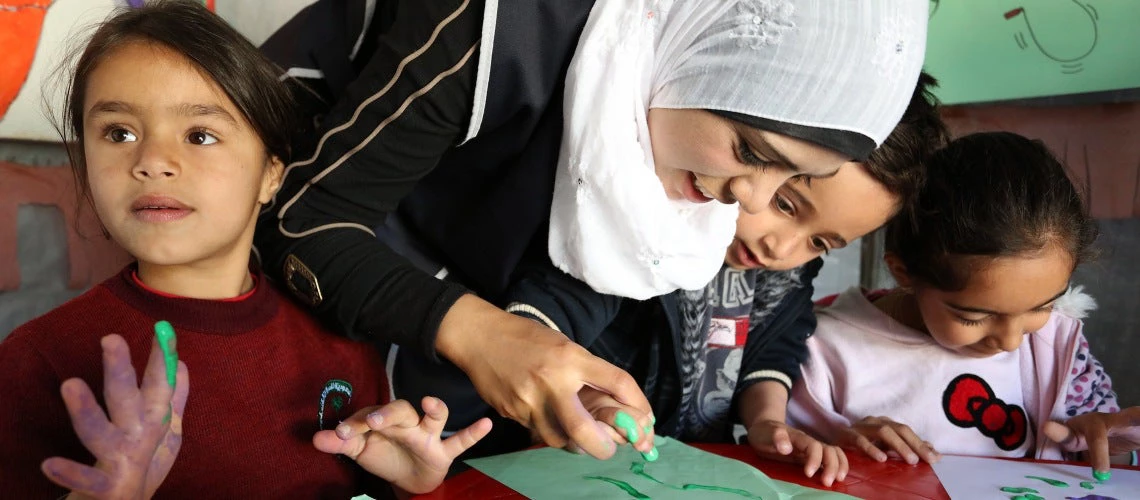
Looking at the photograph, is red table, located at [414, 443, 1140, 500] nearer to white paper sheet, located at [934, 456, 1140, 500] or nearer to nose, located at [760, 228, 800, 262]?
white paper sheet, located at [934, 456, 1140, 500]

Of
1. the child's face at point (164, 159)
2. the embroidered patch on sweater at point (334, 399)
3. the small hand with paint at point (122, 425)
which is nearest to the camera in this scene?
the small hand with paint at point (122, 425)

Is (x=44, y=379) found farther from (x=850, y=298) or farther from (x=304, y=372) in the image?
(x=850, y=298)

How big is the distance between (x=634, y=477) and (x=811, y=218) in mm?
458

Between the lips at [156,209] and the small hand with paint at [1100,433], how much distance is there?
104 centimetres

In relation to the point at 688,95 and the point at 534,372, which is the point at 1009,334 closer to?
the point at 688,95

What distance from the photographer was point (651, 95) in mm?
929

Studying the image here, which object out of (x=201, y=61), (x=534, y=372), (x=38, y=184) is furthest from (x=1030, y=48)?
(x=38, y=184)

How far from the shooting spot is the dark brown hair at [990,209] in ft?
3.69

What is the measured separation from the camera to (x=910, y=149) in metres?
1.11

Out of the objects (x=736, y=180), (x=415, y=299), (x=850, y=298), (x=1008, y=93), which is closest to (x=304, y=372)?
(x=415, y=299)

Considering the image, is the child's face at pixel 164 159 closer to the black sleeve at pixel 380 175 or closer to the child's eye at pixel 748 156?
the black sleeve at pixel 380 175

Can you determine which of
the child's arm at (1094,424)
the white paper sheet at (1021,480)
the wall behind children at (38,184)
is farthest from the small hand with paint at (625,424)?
the wall behind children at (38,184)

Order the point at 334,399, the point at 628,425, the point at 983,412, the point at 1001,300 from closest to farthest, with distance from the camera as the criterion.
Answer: the point at 628,425 < the point at 334,399 < the point at 1001,300 < the point at 983,412

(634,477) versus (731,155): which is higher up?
(731,155)
